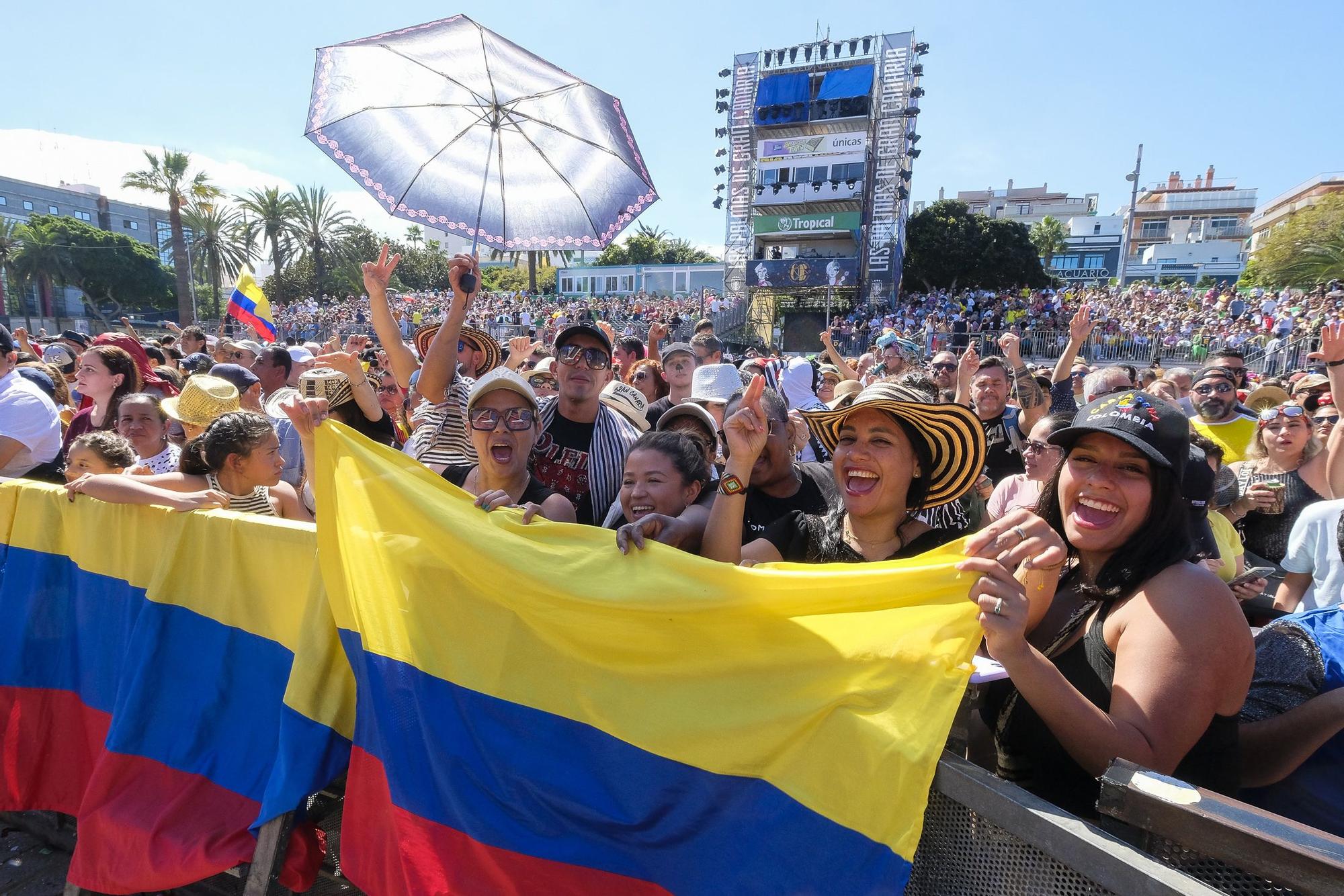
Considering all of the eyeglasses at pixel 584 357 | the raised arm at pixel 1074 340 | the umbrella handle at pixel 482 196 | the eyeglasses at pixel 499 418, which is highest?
the umbrella handle at pixel 482 196

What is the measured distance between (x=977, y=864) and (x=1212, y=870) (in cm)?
42

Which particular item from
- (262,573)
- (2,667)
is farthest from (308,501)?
(2,667)

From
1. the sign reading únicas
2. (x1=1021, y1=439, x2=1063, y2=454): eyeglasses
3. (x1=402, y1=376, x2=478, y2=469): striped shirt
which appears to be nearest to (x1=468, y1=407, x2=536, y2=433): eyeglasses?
(x1=402, y1=376, x2=478, y2=469): striped shirt

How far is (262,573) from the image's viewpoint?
277 centimetres

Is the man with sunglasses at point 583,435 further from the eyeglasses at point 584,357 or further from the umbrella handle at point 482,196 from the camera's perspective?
the umbrella handle at point 482,196

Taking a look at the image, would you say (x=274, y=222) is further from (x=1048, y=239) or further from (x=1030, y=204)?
(x=1030, y=204)

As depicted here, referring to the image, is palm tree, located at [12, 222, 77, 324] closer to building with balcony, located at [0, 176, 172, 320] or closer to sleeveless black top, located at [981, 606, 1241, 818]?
building with balcony, located at [0, 176, 172, 320]

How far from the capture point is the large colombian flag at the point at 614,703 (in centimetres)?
166

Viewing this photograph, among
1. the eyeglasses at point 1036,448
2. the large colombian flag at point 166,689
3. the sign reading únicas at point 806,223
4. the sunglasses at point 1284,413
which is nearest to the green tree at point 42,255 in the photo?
the sign reading únicas at point 806,223

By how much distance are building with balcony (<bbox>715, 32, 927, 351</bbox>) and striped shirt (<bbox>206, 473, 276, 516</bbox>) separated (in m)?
40.0

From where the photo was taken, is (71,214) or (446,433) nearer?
(446,433)

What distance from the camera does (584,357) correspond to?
146 inches

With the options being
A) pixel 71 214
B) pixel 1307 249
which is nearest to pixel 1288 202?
pixel 1307 249

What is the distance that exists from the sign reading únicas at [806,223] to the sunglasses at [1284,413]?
1749 inches
